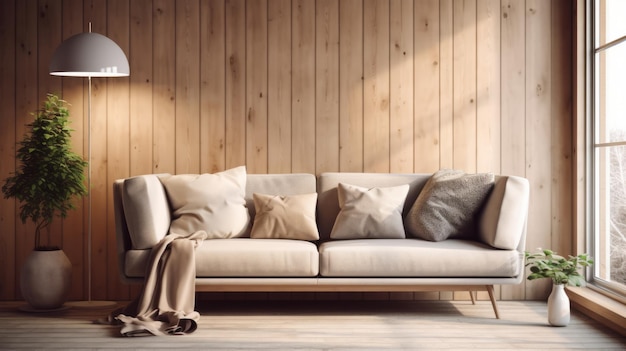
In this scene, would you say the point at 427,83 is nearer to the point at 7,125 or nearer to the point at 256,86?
the point at 256,86

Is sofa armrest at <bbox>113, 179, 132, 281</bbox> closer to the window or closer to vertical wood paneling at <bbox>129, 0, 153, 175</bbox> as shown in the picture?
vertical wood paneling at <bbox>129, 0, 153, 175</bbox>

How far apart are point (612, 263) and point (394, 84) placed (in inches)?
70.8

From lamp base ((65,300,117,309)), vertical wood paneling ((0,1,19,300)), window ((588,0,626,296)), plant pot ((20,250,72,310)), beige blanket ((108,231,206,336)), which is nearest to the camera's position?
beige blanket ((108,231,206,336))

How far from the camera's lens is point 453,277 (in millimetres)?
3996

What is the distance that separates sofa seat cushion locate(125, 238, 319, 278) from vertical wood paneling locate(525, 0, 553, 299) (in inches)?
66.9

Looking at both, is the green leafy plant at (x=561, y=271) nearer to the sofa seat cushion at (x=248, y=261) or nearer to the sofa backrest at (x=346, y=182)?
the sofa backrest at (x=346, y=182)


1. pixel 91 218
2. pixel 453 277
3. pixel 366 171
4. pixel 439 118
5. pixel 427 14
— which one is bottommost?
pixel 453 277

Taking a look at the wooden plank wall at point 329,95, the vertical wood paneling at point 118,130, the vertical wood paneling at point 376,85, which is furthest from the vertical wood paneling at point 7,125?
the vertical wood paneling at point 376,85

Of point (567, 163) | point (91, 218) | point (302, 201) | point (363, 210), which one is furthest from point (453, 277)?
point (91, 218)

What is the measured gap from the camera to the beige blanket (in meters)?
3.76

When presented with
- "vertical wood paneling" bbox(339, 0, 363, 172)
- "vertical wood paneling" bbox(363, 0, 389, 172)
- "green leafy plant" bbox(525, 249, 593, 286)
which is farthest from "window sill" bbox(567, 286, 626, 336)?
"vertical wood paneling" bbox(339, 0, 363, 172)

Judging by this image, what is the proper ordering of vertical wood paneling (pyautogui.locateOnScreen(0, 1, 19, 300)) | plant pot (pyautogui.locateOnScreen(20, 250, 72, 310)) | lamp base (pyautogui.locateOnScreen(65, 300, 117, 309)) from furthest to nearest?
1. vertical wood paneling (pyautogui.locateOnScreen(0, 1, 19, 300))
2. lamp base (pyautogui.locateOnScreen(65, 300, 117, 309))
3. plant pot (pyautogui.locateOnScreen(20, 250, 72, 310))

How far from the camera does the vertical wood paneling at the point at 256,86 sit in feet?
15.5

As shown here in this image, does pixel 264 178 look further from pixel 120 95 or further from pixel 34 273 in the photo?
pixel 34 273
